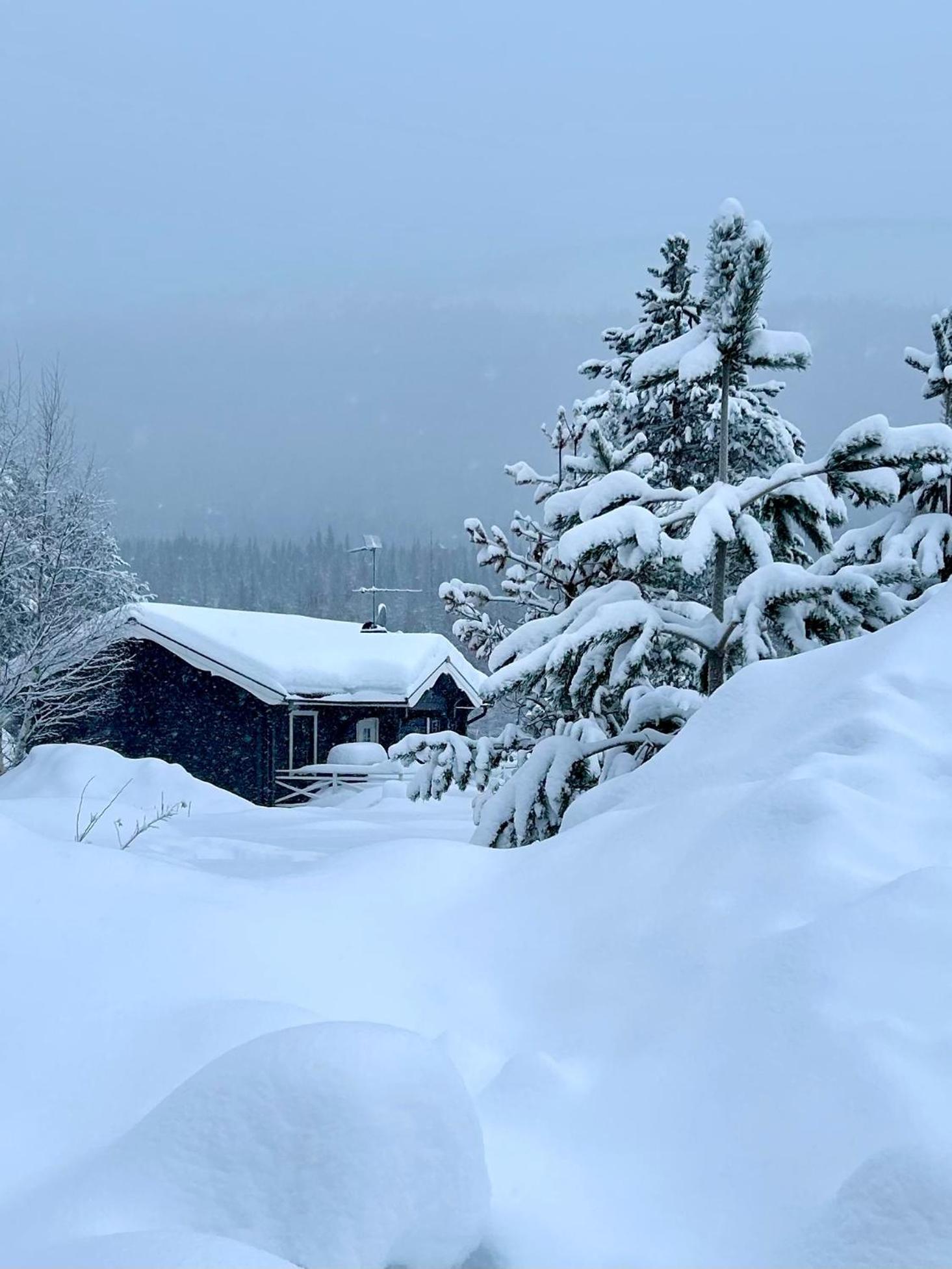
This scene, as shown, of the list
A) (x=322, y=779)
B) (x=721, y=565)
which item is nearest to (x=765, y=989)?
(x=721, y=565)

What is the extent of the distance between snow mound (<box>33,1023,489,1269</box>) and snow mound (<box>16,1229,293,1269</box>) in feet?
0.48

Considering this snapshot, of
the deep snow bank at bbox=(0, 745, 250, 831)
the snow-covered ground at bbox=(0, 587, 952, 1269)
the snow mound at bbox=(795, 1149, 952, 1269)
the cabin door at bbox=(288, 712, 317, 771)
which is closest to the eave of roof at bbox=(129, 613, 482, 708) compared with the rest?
the cabin door at bbox=(288, 712, 317, 771)

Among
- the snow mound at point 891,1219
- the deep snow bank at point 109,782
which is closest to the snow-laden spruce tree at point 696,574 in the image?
the snow mound at point 891,1219

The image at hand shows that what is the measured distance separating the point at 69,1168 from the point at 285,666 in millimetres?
17901

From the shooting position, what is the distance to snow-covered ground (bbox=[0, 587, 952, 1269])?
59.5 inches

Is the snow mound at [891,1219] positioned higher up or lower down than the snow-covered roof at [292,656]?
higher up

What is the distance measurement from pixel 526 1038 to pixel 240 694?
731 inches

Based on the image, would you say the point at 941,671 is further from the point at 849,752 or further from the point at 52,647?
the point at 52,647

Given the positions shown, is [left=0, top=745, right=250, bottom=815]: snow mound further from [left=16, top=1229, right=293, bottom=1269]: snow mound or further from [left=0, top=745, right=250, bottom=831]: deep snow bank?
[left=16, top=1229, right=293, bottom=1269]: snow mound

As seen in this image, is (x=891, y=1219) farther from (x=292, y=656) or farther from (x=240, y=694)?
(x=240, y=694)

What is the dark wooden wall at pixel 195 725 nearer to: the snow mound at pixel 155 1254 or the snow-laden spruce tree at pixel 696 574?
the snow-laden spruce tree at pixel 696 574

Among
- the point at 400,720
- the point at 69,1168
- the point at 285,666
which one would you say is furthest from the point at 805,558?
the point at 400,720

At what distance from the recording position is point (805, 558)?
18.8ft

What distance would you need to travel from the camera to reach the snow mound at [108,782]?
1394cm
